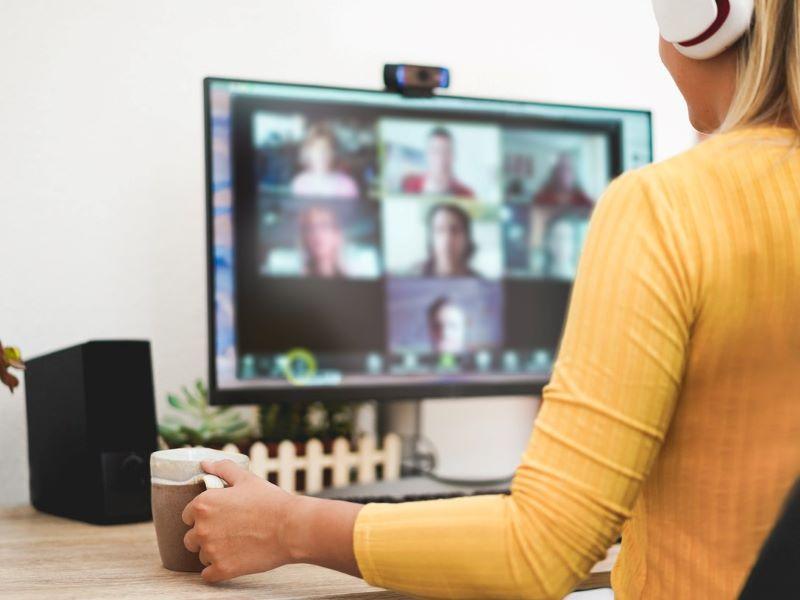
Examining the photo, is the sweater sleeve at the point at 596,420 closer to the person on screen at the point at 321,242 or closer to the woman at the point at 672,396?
the woman at the point at 672,396

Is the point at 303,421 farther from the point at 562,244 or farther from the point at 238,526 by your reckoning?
the point at 238,526

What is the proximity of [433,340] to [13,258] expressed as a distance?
641mm

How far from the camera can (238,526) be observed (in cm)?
77

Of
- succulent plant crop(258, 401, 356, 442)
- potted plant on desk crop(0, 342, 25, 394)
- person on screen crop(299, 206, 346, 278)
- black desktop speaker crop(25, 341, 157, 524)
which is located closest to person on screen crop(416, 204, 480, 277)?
person on screen crop(299, 206, 346, 278)

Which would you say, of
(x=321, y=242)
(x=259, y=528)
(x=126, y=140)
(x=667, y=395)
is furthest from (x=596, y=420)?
(x=126, y=140)

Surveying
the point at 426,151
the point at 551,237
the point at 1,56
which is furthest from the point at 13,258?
the point at 551,237

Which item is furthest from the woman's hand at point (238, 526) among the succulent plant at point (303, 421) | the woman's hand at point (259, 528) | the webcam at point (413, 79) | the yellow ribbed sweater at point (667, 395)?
the webcam at point (413, 79)

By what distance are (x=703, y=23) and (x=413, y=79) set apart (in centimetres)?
76

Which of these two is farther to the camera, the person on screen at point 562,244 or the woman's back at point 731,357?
the person on screen at point 562,244

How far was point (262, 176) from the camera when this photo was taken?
1.34 metres

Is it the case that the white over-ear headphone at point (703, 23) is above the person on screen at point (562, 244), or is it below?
above

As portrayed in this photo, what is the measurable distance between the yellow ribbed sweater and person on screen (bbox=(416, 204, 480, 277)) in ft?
2.53

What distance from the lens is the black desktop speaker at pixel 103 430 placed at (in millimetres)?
1095

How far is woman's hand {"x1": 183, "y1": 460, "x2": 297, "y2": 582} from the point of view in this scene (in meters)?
0.74
